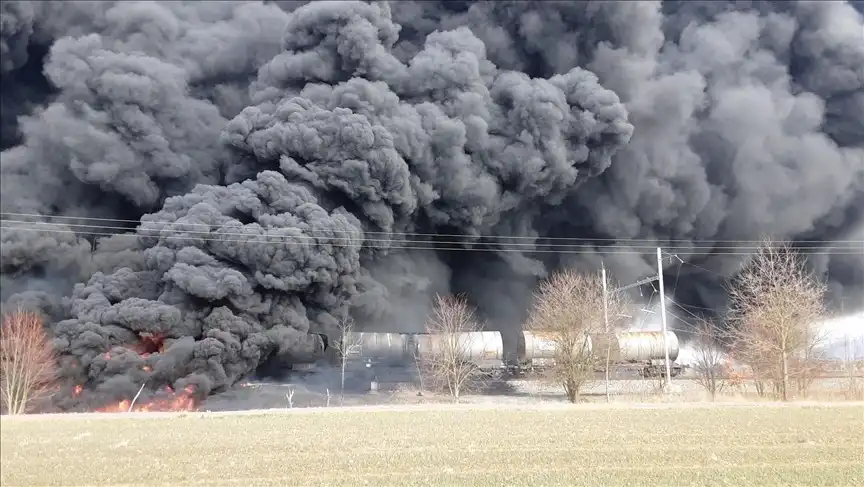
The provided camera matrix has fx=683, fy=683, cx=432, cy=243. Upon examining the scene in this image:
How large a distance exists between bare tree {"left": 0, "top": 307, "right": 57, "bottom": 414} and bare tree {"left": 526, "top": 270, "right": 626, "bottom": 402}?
20378 mm

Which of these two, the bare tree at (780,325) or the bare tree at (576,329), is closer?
the bare tree at (780,325)

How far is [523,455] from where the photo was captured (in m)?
13.7

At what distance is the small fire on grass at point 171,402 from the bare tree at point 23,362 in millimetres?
3664

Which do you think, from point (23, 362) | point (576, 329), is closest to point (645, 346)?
point (576, 329)

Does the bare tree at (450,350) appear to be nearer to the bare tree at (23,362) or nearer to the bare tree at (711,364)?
the bare tree at (711,364)

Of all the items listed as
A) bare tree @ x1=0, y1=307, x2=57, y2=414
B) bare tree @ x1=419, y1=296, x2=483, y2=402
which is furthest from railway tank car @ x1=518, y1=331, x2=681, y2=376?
bare tree @ x1=0, y1=307, x2=57, y2=414

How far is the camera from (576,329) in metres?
31.1

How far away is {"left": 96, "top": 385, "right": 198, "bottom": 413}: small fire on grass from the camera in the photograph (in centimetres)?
2648

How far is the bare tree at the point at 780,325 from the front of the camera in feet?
90.0

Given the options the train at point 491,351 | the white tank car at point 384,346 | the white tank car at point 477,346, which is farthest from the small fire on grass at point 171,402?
the white tank car at point 477,346

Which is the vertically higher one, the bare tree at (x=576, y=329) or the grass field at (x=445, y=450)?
the bare tree at (x=576, y=329)

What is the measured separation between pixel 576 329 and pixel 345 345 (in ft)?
37.4

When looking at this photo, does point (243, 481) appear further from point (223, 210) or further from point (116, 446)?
point (223, 210)

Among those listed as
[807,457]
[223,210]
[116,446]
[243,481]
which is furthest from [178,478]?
[223,210]
